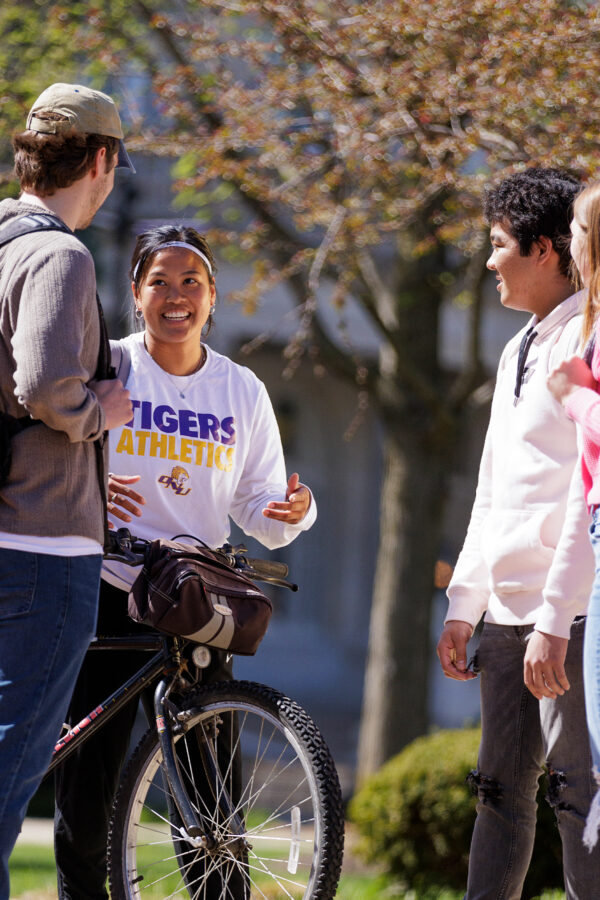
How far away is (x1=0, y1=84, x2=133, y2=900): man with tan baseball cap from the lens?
2500mm

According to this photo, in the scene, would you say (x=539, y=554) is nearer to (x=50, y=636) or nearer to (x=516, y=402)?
(x=516, y=402)

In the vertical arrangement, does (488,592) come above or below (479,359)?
below

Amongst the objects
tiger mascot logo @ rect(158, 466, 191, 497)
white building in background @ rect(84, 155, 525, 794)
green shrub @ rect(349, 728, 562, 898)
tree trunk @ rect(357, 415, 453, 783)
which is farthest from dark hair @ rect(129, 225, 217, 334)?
white building in background @ rect(84, 155, 525, 794)

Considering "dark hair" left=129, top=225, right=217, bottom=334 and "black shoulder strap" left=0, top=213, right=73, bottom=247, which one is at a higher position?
"dark hair" left=129, top=225, right=217, bottom=334

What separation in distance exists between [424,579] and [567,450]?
5.97m

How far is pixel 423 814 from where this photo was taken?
6219mm

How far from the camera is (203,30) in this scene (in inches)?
305

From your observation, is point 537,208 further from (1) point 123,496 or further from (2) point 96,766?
(2) point 96,766

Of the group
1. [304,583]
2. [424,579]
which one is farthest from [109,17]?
[304,583]

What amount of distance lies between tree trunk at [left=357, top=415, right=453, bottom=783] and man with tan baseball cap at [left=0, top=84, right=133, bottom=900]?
6260 mm

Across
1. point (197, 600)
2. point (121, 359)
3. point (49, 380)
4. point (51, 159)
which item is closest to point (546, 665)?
point (197, 600)

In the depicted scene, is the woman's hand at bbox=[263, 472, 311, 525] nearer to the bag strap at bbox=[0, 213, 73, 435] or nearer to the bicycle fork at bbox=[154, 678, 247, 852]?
the bicycle fork at bbox=[154, 678, 247, 852]

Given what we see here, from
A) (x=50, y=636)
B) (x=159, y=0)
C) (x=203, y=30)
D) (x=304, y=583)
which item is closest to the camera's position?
(x=50, y=636)

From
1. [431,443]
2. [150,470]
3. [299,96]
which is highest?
[299,96]
